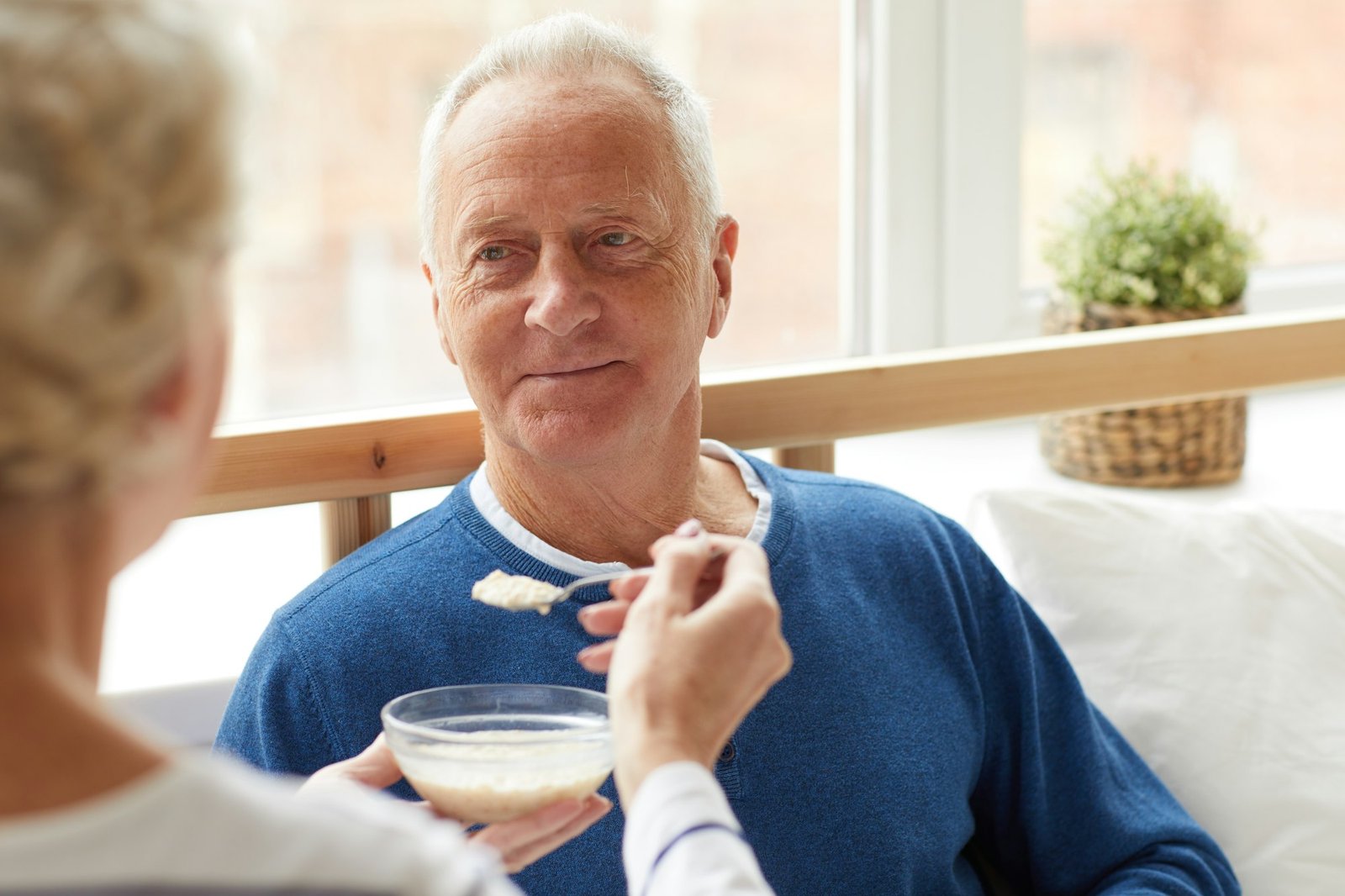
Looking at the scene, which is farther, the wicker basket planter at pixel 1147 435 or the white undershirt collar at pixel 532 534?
the wicker basket planter at pixel 1147 435

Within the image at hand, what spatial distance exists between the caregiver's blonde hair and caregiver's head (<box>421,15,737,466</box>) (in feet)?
2.28

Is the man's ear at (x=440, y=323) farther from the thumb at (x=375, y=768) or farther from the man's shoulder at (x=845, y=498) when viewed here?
the thumb at (x=375, y=768)

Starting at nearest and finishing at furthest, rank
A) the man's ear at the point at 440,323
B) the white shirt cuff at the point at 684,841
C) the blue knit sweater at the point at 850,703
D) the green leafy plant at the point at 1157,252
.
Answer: the white shirt cuff at the point at 684,841 → the blue knit sweater at the point at 850,703 → the man's ear at the point at 440,323 → the green leafy plant at the point at 1157,252

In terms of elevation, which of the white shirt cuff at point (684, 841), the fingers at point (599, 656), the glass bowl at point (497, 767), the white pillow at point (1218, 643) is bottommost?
the white pillow at point (1218, 643)

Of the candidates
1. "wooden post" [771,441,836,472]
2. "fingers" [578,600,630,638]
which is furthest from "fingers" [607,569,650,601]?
"wooden post" [771,441,836,472]

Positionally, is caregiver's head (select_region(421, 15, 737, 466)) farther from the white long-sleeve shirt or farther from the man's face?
the white long-sleeve shirt

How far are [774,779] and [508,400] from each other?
40 cm

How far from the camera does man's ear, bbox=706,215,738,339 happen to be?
1.43 meters

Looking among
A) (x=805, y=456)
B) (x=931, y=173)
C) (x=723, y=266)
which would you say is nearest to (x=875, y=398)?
(x=805, y=456)

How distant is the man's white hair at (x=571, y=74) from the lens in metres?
1.29

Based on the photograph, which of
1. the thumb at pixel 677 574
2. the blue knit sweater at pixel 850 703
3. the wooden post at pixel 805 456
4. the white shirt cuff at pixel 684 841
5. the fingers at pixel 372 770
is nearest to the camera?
the white shirt cuff at pixel 684 841

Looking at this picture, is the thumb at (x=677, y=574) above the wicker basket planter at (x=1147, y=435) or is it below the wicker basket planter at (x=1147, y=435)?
above

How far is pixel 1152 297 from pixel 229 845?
1.60m

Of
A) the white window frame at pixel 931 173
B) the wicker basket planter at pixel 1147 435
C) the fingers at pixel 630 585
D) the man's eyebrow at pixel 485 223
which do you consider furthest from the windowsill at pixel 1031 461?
the fingers at pixel 630 585
